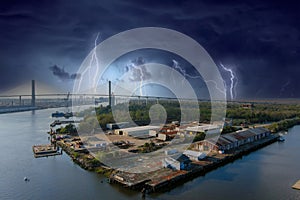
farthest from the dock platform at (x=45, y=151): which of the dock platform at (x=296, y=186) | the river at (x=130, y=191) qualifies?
Answer: the dock platform at (x=296, y=186)

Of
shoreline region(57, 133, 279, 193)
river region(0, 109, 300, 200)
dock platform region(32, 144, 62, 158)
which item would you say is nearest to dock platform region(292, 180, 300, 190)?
river region(0, 109, 300, 200)

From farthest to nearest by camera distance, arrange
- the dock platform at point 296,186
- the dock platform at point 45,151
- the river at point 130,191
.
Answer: the dock platform at point 45,151 < the dock platform at point 296,186 < the river at point 130,191

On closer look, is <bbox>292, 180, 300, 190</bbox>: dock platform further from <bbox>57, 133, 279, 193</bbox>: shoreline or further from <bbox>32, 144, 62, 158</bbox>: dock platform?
<bbox>32, 144, 62, 158</bbox>: dock platform

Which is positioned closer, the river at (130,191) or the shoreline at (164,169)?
the river at (130,191)

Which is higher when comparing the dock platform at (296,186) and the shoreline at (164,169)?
the shoreline at (164,169)

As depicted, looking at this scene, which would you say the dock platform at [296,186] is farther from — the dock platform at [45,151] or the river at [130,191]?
the dock platform at [45,151]

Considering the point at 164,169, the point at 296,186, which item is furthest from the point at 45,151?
the point at 296,186

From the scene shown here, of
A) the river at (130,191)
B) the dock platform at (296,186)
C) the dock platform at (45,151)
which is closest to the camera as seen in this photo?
the river at (130,191)

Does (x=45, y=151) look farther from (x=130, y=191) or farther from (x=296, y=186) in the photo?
(x=296, y=186)

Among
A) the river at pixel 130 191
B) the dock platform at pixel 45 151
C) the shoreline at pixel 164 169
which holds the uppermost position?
the dock platform at pixel 45 151
